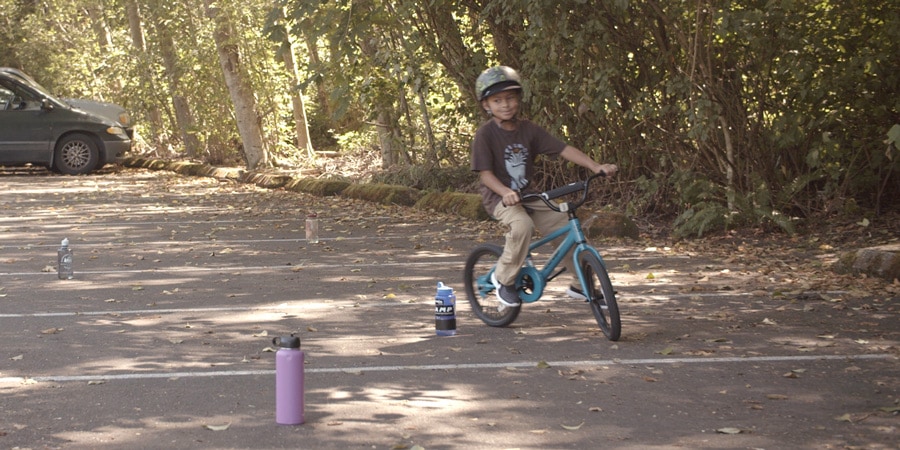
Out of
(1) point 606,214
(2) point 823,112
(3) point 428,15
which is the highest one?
(3) point 428,15

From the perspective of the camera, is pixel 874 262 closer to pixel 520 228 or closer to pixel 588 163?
pixel 588 163

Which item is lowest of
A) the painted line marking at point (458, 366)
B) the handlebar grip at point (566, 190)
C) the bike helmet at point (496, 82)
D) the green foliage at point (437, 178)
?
the painted line marking at point (458, 366)

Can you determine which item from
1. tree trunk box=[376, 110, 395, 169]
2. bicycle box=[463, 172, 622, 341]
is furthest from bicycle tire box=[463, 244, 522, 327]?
tree trunk box=[376, 110, 395, 169]

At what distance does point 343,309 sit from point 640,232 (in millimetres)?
5472

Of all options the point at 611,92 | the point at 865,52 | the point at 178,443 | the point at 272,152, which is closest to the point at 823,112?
the point at 865,52

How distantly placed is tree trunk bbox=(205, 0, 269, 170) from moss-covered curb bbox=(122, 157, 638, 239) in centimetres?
52

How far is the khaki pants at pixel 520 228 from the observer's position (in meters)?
7.88

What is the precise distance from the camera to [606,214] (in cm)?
1348

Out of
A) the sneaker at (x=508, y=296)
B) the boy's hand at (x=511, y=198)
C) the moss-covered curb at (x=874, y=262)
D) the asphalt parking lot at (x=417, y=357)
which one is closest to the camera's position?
the asphalt parking lot at (x=417, y=357)

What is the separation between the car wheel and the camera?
27.0 metres

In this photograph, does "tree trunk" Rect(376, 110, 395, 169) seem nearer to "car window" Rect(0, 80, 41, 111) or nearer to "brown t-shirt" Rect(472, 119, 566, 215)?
"car window" Rect(0, 80, 41, 111)

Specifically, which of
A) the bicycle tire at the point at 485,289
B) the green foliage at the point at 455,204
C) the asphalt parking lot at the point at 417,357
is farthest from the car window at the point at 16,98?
the bicycle tire at the point at 485,289

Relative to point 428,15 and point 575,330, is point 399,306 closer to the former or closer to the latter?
point 575,330

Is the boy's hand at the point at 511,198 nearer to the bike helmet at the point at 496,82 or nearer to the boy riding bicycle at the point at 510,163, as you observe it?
the boy riding bicycle at the point at 510,163
